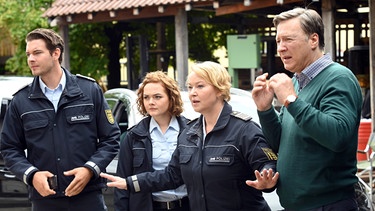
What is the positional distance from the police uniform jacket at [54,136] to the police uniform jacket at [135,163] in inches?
4.2

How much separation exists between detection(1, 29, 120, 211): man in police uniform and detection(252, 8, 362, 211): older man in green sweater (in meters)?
1.43

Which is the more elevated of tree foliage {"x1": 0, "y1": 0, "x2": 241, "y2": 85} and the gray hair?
the gray hair

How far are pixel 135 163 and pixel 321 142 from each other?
1667mm

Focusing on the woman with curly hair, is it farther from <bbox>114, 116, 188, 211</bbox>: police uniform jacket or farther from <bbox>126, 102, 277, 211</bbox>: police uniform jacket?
<bbox>126, 102, 277, 211</bbox>: police uniform jacket

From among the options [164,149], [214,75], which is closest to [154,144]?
[164,149]

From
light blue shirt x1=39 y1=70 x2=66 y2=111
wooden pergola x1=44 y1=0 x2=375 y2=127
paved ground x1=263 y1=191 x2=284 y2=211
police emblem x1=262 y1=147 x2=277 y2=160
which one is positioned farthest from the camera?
wooden pergola x1=44 y1=0 x2=375 y2=127

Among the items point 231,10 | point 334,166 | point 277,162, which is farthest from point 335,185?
point 231,10

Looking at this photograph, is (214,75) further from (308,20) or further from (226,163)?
(308,20)

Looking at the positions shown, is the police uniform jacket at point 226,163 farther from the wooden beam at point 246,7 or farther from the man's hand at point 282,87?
the wooden beam at point 246,7

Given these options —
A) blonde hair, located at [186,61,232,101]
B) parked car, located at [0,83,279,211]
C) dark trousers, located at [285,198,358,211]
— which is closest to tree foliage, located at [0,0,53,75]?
parked car, located at [0,83,279,211]

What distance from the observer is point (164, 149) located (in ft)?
16.9

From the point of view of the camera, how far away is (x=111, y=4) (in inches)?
618

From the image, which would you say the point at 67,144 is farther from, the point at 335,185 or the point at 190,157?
the point at 335,185

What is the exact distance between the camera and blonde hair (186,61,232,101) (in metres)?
4.46
